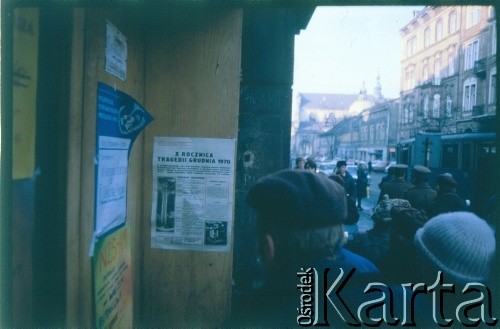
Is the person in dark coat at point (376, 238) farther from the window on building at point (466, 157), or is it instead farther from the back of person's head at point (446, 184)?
the window on building at point (466, 157)

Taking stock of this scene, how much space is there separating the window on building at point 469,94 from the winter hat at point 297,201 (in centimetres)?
3837

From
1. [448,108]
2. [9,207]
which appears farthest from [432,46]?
[9,207]

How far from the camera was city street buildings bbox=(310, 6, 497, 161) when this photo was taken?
3328 centimetres

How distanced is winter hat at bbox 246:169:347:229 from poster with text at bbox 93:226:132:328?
0.99m

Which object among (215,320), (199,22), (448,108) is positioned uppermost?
(448,108)

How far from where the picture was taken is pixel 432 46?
152 feet

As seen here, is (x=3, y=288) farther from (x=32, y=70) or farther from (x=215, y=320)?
(x=215, y=320)

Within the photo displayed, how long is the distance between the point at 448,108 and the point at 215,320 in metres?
41.3

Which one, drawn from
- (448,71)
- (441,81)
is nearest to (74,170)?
(448,71)

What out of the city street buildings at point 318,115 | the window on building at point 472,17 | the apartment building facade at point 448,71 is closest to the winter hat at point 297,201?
the apartment building facade at point 448,71

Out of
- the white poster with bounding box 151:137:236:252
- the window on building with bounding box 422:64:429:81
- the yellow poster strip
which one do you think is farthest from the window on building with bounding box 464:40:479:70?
the yellow poster strip

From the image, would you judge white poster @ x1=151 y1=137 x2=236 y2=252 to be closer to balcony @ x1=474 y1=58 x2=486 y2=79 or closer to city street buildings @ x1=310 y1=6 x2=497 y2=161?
city street buildings @ x1=310 y1=6 x2=497 y2=161

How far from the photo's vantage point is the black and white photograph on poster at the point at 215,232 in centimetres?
308

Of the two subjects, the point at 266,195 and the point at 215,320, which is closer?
the point at 266,195
